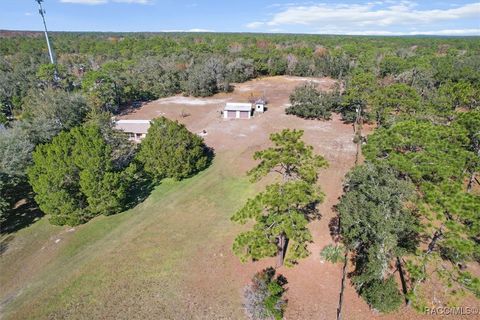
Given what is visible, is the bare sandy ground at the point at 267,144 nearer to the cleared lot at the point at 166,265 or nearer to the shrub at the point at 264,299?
the cleared lot at the point at 166,265

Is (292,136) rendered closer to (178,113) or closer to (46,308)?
(46,308)

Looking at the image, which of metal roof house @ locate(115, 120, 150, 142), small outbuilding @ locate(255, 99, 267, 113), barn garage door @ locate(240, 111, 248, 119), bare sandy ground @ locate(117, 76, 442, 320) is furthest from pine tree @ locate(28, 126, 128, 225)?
small outbuilding @ locate(255, 99, 267, 113)

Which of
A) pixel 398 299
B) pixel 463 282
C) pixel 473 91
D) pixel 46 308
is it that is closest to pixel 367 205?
pixel 463 282

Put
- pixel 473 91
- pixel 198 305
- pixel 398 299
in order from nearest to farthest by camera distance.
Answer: pixel 398 299 → pixel 198 305 → pixel 473 91

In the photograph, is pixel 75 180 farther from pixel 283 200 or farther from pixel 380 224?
pixel 380 224

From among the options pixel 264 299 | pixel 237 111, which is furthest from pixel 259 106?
pixel 264 299

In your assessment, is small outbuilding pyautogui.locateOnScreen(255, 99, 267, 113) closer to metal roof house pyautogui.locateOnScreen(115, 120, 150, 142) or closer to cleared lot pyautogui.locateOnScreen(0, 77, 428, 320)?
metal roof house pyautogui.locateOnScreen(115, 120, 150, 142)

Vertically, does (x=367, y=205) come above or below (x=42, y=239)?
above
